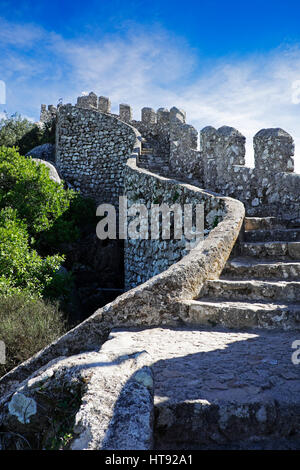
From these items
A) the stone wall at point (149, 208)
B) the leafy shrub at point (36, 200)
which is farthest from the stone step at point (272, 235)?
the leafy shrub at point (36, 200)

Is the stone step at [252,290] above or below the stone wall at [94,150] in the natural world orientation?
below

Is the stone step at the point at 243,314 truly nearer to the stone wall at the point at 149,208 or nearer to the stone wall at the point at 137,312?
the stone wall at the point at 137,312

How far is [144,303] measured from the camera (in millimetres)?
3479

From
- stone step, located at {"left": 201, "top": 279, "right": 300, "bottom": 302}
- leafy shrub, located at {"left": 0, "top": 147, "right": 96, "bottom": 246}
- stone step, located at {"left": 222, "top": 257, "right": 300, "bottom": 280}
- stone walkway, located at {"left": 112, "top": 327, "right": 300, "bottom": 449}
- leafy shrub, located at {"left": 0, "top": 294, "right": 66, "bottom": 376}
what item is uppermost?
leafy shrub, located at {"left": 0, "top": 147, "right": 96, "bottom": 246}

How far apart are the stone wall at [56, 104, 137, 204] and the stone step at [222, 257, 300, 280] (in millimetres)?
8535

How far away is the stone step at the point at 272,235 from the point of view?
201 inches

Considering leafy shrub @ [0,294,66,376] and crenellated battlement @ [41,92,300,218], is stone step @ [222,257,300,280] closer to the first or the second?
crenellated battlement @ [41,92,300,218]

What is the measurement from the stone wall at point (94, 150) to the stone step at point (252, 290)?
890cm

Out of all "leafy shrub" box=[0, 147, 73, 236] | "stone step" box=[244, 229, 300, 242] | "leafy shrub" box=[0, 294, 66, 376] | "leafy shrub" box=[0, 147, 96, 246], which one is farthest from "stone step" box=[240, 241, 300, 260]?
"leafy shrub" box=[0, 147, 96, 246]

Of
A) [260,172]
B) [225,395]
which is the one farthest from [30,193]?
[225,395]

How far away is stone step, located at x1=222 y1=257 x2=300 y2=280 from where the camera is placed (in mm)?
4168

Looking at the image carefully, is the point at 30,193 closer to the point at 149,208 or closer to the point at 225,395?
the point at 149,208

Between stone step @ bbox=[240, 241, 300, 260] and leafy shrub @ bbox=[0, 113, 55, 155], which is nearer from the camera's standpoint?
stone step @ bbox=[240, 241, 300, 260]

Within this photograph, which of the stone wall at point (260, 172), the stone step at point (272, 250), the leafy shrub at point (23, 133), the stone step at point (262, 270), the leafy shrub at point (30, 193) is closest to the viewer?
the stone step at point (262, 270)
